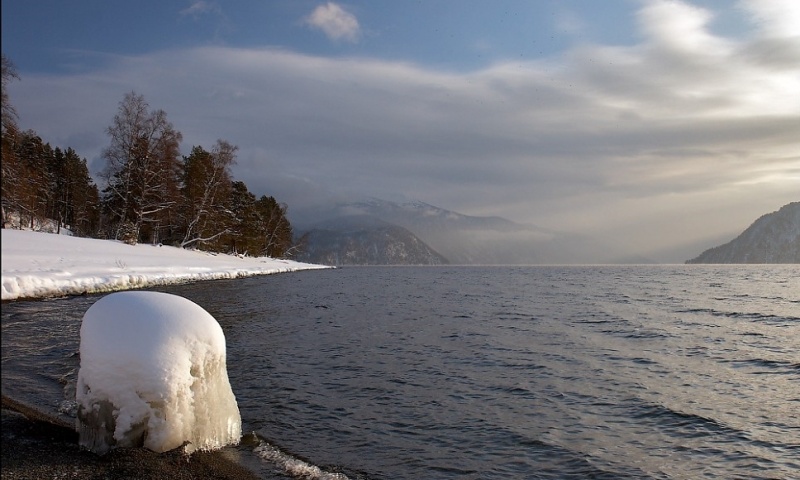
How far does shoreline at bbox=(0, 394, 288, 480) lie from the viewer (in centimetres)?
570

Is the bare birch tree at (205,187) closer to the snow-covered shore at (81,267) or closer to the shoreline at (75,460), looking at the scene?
the snow-covered shore at (81,267)

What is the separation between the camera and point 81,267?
1159 inches

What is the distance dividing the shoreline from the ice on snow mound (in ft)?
0.72

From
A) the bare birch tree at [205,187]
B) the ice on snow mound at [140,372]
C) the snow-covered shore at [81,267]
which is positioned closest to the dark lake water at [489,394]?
the ice on snow mound at [140,372]

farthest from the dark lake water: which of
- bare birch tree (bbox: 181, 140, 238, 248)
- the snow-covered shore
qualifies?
bare birch tree (bbox: 181, 140, 238, 248)

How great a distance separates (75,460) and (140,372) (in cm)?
120

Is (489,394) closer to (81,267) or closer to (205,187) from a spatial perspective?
(81,267)

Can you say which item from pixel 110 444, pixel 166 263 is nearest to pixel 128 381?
pixel 110 444

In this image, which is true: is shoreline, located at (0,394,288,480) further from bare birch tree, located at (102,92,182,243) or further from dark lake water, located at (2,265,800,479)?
bare birch tree, located at (102,92,182,243)

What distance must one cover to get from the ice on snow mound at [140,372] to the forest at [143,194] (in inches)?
1060

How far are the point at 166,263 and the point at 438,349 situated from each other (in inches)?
1334

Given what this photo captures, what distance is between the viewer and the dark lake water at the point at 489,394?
8164 millimetres

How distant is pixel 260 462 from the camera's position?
7543mm

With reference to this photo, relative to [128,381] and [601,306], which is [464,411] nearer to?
[128,381]
